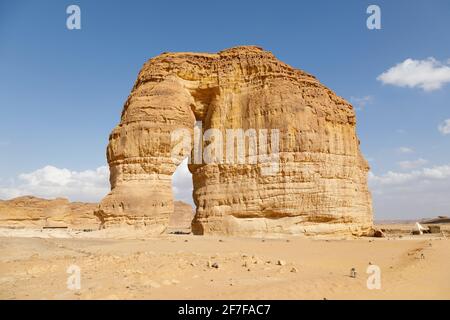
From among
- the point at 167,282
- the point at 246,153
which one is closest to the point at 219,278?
the point at 167,282

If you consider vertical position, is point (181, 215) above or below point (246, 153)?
below

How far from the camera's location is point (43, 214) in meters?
49.0

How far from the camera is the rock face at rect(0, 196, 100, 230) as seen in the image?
1823 inches

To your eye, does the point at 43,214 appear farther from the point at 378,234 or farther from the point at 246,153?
the point at 378,234

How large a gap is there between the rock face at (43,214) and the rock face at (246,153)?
26.8 meters

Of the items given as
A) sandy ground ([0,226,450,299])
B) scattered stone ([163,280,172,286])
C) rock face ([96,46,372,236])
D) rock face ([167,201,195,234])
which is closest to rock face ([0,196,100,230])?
rock face ([167,201,195,234])

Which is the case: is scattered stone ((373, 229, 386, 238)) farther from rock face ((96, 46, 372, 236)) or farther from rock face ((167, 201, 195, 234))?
rock face ((167, 201, 195, 234))

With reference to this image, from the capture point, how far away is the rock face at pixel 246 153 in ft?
68.1

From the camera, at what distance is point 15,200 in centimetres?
5072

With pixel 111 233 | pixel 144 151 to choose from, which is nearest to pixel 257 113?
pixel 144 151

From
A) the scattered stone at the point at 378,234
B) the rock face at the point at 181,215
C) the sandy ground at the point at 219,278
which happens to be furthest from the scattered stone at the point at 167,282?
the rock face at the point at 181,215

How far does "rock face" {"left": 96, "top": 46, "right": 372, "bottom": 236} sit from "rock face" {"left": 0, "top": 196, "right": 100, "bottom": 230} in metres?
26.8

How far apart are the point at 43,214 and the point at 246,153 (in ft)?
128
